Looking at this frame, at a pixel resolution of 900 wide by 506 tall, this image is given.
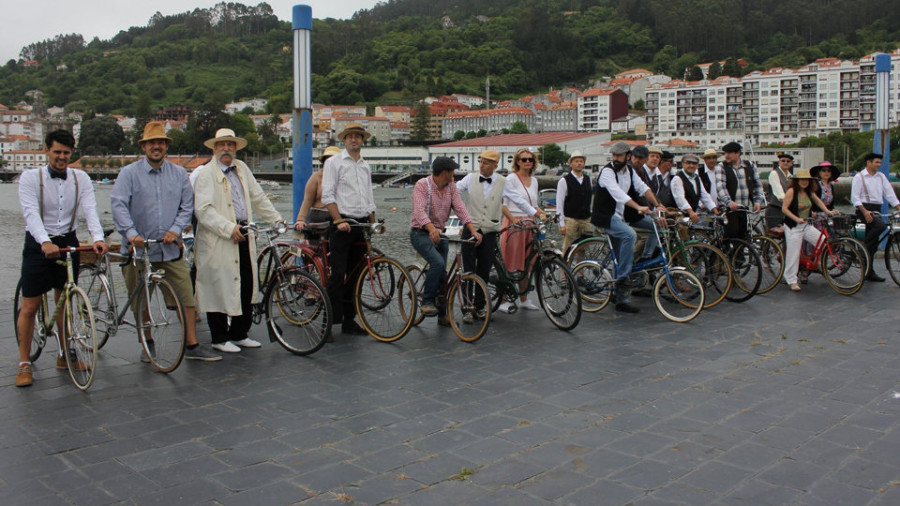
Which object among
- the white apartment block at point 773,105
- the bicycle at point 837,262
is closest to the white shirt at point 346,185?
A: the bicycle at point 837,262

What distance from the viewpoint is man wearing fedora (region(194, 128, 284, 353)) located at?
5676 millimetres

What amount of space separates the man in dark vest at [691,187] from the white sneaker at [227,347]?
5.16 metres

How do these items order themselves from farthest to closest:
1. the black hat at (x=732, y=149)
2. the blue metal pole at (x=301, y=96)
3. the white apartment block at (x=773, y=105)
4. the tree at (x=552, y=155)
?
the white apartment block at (x=773, y=105) → the tree at (x=552, y=155) → the black hat at (x=732, y=149) → the blue metal pole at (x=301, y=96)

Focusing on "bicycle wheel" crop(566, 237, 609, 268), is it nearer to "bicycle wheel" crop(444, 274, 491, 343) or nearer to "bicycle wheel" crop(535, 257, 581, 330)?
"bicycle wheel" crop(535, 257, 581, 330)

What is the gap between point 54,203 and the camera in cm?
508

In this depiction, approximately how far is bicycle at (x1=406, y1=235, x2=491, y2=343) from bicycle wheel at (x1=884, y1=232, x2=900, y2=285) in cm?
553

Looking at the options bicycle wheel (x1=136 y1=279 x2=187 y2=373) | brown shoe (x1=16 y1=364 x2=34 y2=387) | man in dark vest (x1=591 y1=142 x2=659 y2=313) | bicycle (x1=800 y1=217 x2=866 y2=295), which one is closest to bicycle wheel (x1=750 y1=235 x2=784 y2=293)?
bicycle (x1=800 y1=217 x2=866 y2=295)

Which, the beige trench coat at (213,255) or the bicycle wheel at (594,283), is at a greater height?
the beige trench coat at (213,255)

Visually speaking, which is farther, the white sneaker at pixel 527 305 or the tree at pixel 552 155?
the tree at pixel 552 155

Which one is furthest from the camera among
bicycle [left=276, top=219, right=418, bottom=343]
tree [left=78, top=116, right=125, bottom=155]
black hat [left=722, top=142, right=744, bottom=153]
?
tree [left=78, top=116, right=125, bottom=155]

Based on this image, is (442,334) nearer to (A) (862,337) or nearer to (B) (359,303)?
(B) (359,303)

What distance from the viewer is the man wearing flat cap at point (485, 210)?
273 inches

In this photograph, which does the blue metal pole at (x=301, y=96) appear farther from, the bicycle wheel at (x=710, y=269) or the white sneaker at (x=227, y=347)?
the bicycle wheel at (x=710, y=269)

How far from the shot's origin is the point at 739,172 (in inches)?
359
